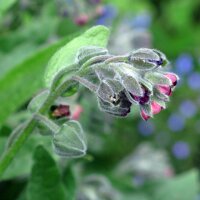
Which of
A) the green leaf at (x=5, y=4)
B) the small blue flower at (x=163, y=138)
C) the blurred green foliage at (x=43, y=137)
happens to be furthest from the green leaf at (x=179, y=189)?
the small blue flower at (x=163, y=138)

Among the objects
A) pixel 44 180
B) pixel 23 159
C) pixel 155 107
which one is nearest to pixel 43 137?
pixel 23 159

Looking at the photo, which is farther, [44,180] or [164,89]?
[44,180]

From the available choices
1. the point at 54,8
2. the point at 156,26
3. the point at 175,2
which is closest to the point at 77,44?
the point at 54,8

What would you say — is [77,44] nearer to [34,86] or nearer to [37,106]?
[37,106]

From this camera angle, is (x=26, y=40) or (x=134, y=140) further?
(x=134, y=140)

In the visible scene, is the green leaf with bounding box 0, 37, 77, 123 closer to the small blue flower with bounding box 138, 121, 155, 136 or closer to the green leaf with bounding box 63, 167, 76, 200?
the green leaf with bounding box 63, 167, 76, 200

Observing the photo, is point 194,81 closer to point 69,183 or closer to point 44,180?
point 69,183
